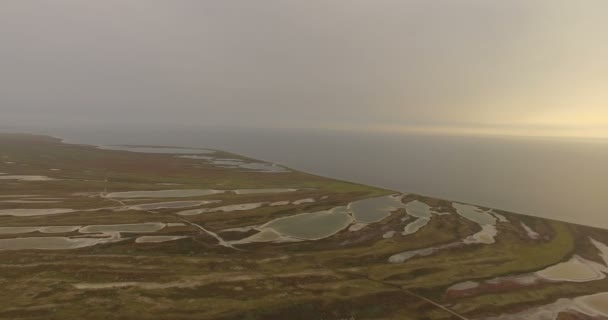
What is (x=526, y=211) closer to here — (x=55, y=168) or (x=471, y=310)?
(x=471, y=310)

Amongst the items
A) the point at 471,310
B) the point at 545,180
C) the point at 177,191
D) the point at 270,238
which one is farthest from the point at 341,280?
the point at 545,180

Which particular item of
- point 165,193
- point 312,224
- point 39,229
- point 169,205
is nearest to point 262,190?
point 165,193

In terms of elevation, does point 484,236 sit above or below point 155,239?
above

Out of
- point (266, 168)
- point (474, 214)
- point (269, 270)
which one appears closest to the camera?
point (269, 270)

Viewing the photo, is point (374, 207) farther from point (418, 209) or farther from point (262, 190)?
point (262, 190)

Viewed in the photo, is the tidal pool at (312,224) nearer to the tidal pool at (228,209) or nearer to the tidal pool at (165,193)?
the tidal pool at (228,209)

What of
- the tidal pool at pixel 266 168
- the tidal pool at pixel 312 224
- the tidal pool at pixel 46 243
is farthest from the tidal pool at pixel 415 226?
the tidal pool at pixel 266 168

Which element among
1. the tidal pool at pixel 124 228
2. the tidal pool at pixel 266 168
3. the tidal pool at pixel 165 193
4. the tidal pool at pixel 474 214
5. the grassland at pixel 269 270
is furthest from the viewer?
the tidal pool at pixel 266 168
